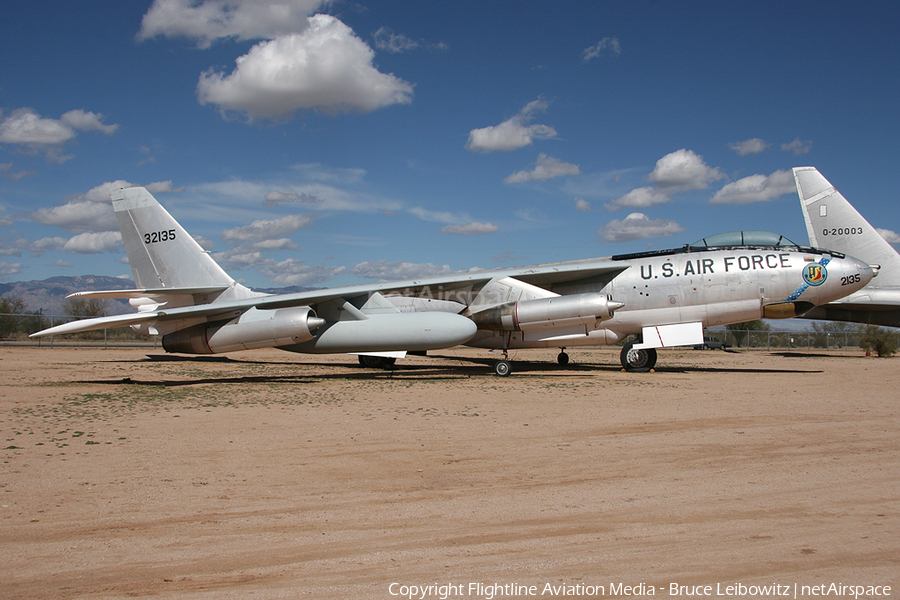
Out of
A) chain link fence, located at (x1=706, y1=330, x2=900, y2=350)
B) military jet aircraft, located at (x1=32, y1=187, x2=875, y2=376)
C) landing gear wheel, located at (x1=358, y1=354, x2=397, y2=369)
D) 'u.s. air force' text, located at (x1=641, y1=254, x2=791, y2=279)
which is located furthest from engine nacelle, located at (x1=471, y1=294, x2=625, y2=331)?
chain link fence, located at (x1=706, y1=330, x2=900, y2=350)

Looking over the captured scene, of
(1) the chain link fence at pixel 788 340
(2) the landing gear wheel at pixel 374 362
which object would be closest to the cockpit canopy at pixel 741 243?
(2) the landing gear wheel at pixel 374 362

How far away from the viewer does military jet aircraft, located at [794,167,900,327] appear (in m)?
26.4

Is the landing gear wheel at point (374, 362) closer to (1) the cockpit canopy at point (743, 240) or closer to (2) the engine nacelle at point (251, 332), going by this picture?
(2) the engine nacelle at point (251, 332)

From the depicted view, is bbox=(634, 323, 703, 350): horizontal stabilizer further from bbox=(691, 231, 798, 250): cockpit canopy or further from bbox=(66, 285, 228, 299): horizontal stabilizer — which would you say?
bbox=(66, 285, 228, 299): horizontal stabilizer

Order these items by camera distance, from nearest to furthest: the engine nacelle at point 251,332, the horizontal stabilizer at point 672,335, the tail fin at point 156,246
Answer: the engine nacelle at point 251,332 → the horizontal stabilizer at point 672,335 → the tail fin at point 156,246

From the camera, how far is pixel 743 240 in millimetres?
15914

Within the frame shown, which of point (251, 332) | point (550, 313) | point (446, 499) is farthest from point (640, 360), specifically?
point (446, 499)

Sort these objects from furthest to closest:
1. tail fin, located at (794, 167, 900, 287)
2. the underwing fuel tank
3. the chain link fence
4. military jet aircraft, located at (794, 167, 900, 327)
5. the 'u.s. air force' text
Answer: the chain link fence, tail fin, located at (794, 167, 900, 287), military jet aircraft, located at (794, 167, 900, 327), the 'u.s. air force' text, the underwing fuel tank

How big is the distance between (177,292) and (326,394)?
8.01 m

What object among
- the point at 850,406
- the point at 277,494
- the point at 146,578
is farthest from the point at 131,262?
the point at 850,406

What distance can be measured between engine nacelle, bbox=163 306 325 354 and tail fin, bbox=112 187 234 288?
3.21 meters

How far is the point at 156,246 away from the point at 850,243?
31.0 meters

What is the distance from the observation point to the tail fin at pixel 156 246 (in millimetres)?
16922

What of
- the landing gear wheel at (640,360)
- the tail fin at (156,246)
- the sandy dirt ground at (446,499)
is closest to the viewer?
the sandy dirt ground at (446,499)
